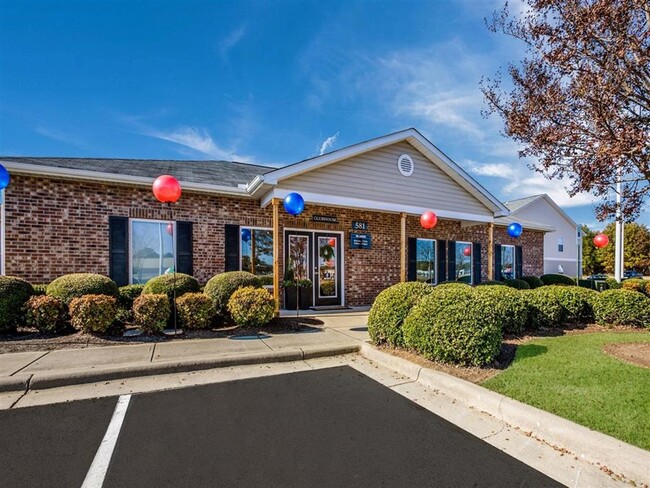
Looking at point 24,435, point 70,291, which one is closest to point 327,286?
point 70,291

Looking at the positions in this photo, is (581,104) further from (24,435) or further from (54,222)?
(54,222)

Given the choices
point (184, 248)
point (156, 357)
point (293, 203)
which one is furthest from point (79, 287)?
point (293, 203)

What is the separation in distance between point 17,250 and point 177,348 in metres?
4.92

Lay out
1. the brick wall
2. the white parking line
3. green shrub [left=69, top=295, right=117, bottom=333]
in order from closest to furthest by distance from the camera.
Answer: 1. the white parking line
2. green shrub [left=69, top=295, right=117, bottom=333]
3. the brick wall

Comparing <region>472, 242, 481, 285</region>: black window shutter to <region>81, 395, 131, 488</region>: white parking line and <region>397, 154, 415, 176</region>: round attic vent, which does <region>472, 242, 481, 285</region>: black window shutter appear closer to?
<region>397, 154, 415, 176</region>: round attic vent

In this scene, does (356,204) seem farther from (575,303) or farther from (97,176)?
(97,176)

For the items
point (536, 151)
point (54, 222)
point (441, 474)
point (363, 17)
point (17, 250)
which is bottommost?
point (441, 474)

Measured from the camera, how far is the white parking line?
238 cm

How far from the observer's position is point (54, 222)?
7.56m

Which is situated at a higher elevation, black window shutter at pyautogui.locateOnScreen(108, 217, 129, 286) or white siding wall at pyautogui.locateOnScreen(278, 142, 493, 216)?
white siding wall at pyautogui.locateOnScreen(278, 142, 493, 216)

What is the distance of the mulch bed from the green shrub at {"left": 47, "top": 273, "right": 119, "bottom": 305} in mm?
710

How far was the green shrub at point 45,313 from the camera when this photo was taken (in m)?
5.82

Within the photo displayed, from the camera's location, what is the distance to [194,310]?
645 cm

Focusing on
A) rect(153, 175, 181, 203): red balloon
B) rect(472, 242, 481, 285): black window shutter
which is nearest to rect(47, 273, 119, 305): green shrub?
rect(153, 175, 181, 203): red balloon
